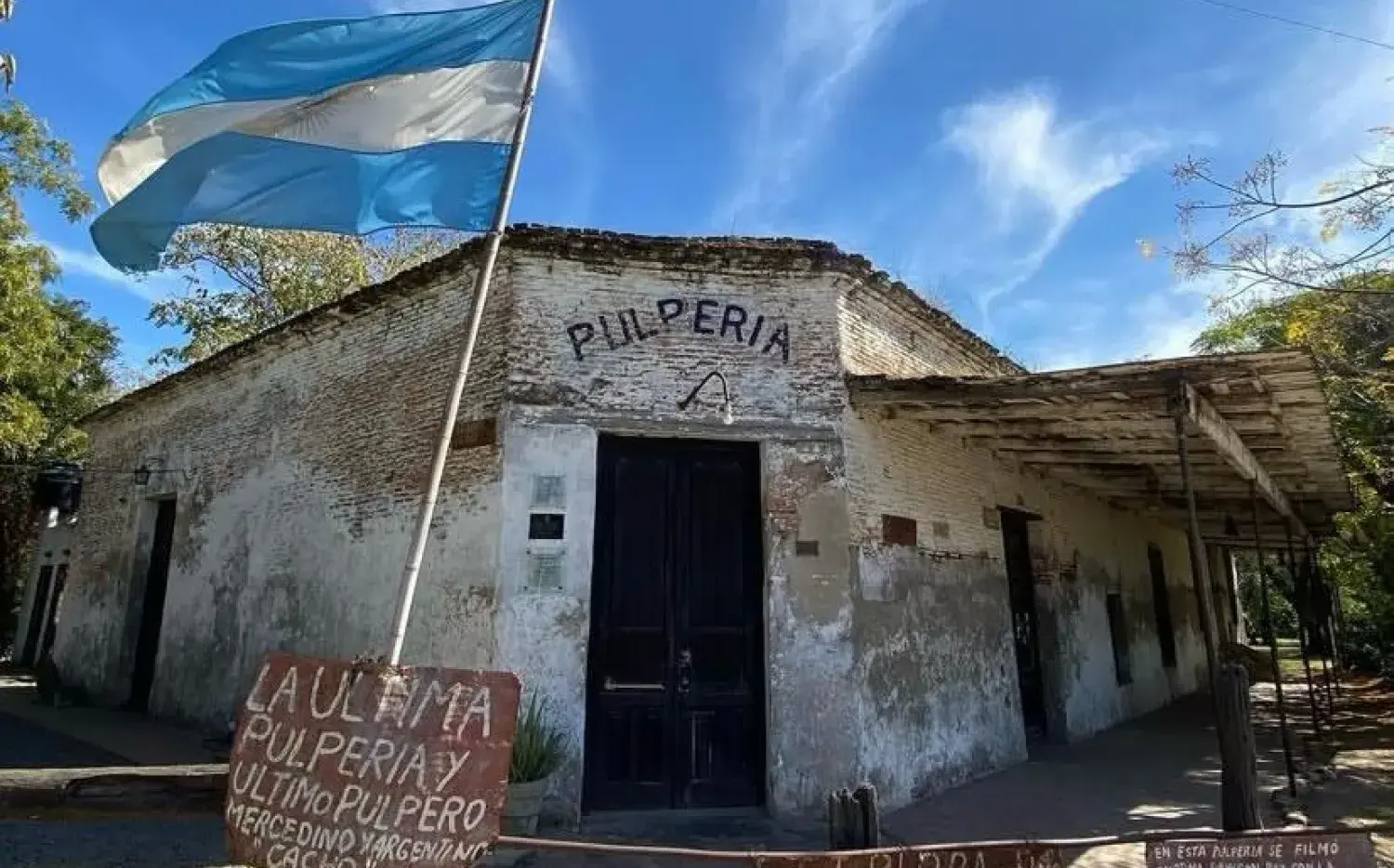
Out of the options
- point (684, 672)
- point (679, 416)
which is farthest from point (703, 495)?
point (684, 672)

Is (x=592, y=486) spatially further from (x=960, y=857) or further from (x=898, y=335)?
(x=960, y=857)

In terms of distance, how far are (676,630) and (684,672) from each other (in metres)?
0.34

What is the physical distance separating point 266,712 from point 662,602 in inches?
153

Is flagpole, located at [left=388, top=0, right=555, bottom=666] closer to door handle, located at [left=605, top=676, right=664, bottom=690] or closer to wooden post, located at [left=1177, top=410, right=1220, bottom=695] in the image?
door handle, located at [left=605, top=676, right=664, bottom=690]

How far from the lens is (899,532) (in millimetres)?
7672

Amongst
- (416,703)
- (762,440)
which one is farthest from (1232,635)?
(416,703)

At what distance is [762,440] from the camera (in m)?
7.16

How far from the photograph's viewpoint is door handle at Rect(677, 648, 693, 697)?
6.80m

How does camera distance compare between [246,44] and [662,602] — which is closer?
[246,44]

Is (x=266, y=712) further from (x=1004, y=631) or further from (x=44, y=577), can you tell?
(x=44, y=577)

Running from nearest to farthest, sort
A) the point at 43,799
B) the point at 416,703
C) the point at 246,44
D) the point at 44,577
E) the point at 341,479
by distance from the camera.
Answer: the point at 416,703 → the point at 43,799 → the point at 246,44 → the point at 341,479 → the point at 44,577

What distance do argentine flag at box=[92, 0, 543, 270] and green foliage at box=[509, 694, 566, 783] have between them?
353 cm

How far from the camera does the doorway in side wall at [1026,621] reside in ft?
33.6

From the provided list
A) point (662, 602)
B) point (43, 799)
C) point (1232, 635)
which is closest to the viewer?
point (43, 799)
